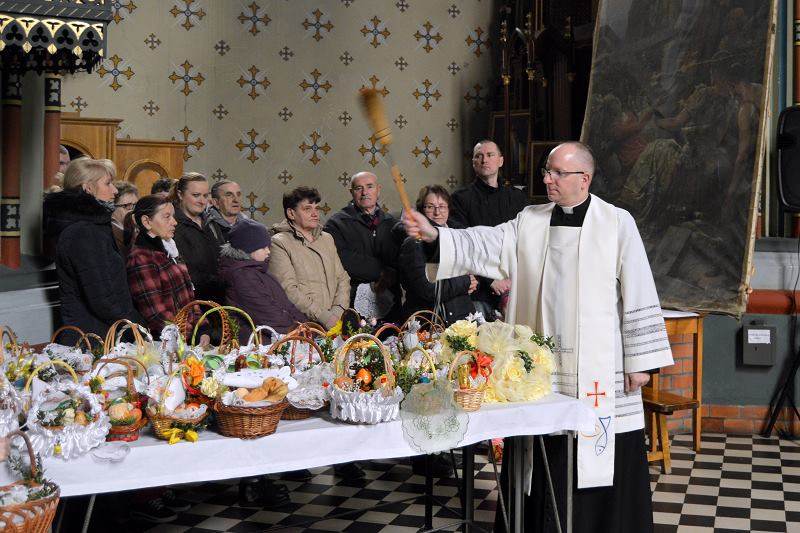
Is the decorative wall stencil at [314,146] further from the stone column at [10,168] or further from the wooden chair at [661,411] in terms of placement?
the wooden chair at [661,411]

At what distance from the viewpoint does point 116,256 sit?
535 cm

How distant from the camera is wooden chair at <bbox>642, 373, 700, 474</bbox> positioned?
21.4ft

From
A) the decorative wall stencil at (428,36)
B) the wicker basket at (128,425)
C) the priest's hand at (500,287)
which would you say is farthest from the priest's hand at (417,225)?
the decorative wall stencil at (428,36)

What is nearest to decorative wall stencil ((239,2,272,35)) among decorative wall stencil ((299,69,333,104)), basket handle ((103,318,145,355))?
decorative wall stencil ((299,69,333,104))

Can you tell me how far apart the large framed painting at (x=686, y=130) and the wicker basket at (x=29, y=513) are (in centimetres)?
520

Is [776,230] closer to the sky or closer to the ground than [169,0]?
closer to the ground

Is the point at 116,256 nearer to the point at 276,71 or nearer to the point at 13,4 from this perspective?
the point at 13,4

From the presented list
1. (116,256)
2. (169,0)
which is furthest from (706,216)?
(169,0)

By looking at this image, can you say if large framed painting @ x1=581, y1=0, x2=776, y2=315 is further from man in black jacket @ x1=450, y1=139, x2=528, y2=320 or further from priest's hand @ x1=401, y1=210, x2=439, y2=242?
priest's hand @ x1=401, y1=210, x2=439, y2=242

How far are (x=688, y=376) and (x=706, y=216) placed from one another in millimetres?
1323

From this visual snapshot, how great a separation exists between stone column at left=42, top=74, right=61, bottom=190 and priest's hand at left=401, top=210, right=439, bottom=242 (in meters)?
3.15

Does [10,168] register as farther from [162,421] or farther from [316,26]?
[316,26]

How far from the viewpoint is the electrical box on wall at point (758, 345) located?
779 cm

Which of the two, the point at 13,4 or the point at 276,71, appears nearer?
the point at 13,4
